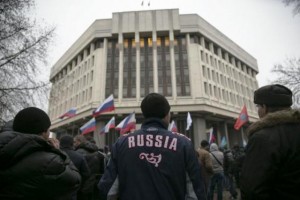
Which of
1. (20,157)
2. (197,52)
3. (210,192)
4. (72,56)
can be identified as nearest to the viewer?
(20,157)

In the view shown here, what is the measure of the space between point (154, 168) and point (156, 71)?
1223 inches

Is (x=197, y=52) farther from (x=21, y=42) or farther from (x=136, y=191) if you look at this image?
(x=136, y=191)

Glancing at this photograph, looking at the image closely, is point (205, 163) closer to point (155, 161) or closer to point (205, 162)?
point (205, 162)

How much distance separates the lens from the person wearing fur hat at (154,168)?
2266 millimetres

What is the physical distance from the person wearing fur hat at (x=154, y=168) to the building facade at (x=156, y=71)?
91.5 ft

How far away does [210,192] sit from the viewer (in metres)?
7.87

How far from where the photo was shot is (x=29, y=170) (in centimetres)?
188

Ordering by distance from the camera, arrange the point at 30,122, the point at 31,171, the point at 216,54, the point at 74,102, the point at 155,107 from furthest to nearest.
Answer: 1. the point at 216,54
2. the point at 74,102
3. the point at 155,107
4. the point at 30,122
5. the point at 31,171

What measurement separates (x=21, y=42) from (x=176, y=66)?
24762mm

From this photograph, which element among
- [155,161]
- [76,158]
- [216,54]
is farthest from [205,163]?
[216,54]

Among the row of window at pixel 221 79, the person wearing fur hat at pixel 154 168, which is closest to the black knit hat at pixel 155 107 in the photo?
the person wearing fur hat at pixel 154 168

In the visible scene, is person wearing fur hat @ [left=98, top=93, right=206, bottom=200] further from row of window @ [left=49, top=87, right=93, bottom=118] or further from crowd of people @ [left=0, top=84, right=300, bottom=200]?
row of window @ [left=49, top=87, right=93, bottom=118]

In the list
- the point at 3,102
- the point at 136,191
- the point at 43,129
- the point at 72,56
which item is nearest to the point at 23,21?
the point at 3,102

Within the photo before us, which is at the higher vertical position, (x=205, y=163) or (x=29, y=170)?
(x=205, y=163)
